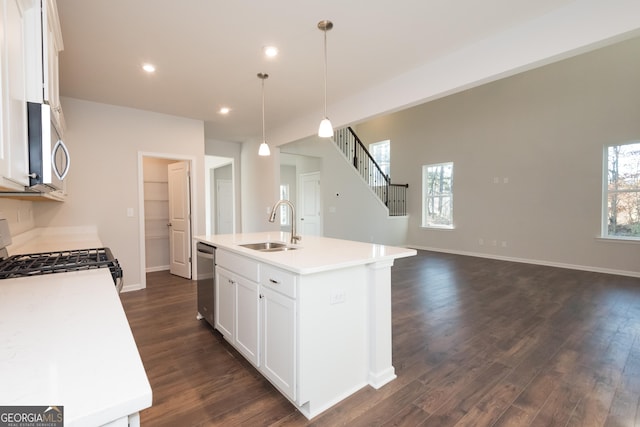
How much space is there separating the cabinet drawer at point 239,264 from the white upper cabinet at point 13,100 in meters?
1.34

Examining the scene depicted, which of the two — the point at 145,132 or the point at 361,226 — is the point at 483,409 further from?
the point at 361,226

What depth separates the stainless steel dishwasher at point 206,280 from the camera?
2.86 meters

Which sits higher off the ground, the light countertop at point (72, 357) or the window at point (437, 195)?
the window at point (437, 195)

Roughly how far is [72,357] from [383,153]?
29.6 ft

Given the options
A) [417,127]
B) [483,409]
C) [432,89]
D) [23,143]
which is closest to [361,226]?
[417,127]

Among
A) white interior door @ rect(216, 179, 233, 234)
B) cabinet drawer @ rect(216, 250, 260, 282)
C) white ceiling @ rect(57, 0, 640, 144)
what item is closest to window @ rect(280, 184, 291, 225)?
white interior door @ rect(216, 179, 233, 234)

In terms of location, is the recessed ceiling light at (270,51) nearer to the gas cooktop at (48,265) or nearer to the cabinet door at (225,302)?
the cabinet door at (225,302)

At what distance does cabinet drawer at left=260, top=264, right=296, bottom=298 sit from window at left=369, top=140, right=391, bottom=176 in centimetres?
740

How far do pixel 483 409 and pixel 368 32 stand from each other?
9.42 feet

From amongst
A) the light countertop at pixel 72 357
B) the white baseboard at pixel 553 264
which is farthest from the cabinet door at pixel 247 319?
the white baseboard at pixel 553 264

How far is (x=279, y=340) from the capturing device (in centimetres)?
189

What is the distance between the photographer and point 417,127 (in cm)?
801

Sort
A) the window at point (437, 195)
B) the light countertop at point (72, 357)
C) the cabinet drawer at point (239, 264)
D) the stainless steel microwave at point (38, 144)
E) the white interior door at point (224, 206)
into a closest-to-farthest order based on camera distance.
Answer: the light countertop at point (72, 357) → the stainless steel microwave at point (38, 144) → the cabinet drawer at point (239, 264) → the window at point (437, 195) → the white interior door at point (224, 206)

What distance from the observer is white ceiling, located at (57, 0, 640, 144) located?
7.12 feet
